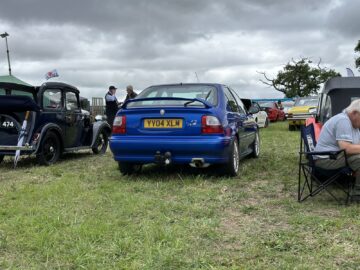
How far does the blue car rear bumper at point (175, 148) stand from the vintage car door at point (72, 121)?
3188mm

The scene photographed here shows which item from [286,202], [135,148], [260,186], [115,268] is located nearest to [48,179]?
[135,148]

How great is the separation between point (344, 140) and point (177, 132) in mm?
2366

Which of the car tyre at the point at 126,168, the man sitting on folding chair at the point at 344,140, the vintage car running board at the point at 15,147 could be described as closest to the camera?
the man sitting on folding chair at the point at 344,140

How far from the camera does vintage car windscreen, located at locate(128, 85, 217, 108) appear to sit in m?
6.98

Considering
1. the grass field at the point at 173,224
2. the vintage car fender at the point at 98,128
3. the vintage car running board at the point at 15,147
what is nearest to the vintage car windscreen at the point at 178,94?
the grass field at the point at 173,224

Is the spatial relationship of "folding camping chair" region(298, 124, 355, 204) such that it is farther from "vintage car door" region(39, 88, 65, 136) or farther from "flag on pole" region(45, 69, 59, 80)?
"flag on pole" region(45, 69, 59, 80)

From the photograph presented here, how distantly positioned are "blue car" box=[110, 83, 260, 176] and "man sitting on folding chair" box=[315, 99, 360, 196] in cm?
162

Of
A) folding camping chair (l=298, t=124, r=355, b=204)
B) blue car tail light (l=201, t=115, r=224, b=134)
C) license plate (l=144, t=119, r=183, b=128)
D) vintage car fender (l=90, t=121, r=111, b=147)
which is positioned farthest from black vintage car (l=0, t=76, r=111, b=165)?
folding camping chair (l=298, t=124, r=355, b=204)

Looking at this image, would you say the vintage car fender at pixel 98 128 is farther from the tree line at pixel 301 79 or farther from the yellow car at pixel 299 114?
the tree line at pixel 301 79

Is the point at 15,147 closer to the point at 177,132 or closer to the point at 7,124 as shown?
the point at 7,124

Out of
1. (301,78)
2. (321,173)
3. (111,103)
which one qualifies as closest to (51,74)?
(111,103)

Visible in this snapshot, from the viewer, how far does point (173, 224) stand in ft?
15.0

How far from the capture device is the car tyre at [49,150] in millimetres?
8867

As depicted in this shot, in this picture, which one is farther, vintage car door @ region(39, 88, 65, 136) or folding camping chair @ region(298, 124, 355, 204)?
vintage car door @ region(39, 88, 65, 136)
